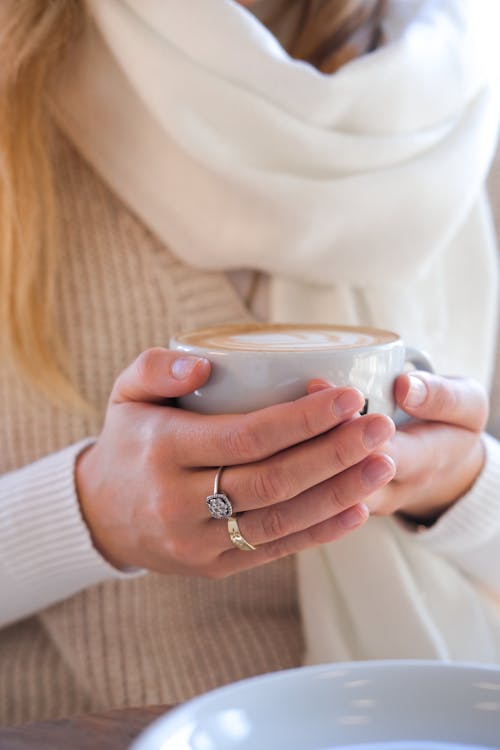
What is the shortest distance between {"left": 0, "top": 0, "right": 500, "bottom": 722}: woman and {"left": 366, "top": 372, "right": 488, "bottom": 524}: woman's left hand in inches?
0.4

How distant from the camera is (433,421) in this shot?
0.57 metres

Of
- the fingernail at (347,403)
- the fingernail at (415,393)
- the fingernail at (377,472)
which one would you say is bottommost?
the fingernail at (377,472)

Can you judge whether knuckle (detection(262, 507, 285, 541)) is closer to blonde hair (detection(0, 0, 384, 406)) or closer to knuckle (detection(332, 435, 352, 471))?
knuckle (detection(332, 435, 352, 471))

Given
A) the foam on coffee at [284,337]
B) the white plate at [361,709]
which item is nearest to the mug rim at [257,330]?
the foam on coffee at [284,337]

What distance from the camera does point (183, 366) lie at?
442 millimetres

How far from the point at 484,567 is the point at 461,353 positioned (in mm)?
202

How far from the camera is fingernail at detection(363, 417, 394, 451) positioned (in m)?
0.42

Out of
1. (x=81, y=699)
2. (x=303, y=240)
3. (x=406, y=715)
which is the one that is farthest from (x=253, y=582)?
(x=406, y=715)

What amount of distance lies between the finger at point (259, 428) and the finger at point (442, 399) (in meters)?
0.07

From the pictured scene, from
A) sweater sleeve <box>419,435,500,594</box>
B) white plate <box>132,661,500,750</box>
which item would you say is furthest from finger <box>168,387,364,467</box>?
sweater sleeve <box>419,435,500,594</box>

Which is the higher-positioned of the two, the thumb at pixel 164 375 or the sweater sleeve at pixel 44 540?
the thumb at pixel 164 375

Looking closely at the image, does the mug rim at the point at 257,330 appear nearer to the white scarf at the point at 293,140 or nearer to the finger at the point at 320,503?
the finger at the point at 320,503

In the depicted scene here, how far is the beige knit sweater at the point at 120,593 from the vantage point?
0.70m

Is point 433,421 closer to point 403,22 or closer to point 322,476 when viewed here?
point 322,476
